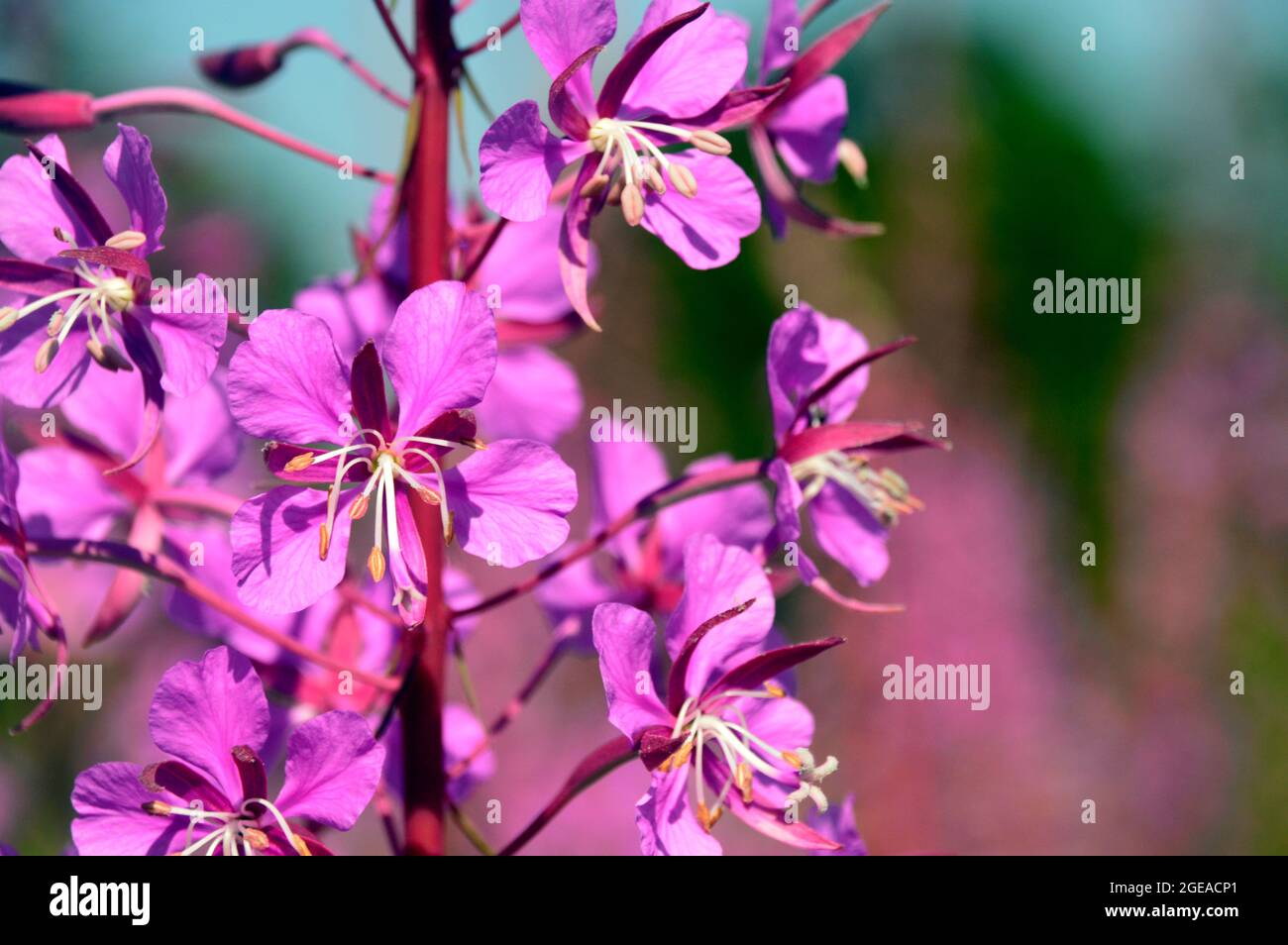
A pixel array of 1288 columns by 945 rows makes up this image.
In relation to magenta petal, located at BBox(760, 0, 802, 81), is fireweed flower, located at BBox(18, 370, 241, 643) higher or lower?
lower

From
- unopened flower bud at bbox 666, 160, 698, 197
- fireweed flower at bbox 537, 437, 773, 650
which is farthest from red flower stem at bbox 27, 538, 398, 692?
unopened flower bud at bbox 666, 160, 698, 197

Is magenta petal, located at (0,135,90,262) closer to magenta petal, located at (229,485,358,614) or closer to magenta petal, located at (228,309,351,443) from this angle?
magenta petal, located at (228,309,351,443)

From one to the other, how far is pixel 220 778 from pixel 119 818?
0.52 feet

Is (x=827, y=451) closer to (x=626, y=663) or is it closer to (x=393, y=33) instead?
(x=626, y=663)

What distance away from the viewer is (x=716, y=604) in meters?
1.88

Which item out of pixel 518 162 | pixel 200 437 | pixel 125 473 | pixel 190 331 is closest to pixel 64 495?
pixel 125 473

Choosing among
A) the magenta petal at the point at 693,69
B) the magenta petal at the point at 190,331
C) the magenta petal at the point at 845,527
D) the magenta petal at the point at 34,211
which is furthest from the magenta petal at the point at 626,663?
the magenta petal at the point at 34,211

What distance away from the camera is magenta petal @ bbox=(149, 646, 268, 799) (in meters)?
1.70

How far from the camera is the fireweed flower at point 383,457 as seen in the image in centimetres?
171

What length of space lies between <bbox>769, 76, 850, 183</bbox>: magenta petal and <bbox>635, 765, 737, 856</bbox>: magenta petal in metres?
1.26

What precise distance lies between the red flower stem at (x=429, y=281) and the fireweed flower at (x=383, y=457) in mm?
246
